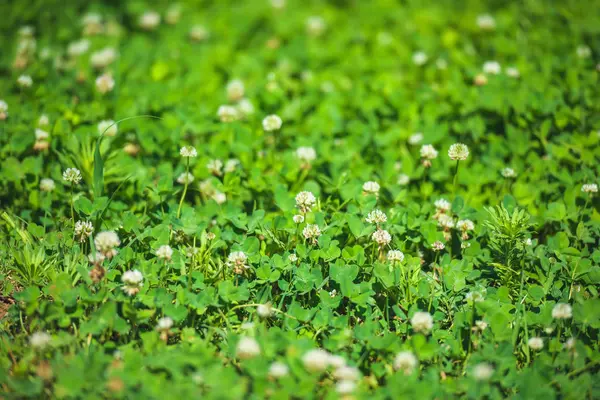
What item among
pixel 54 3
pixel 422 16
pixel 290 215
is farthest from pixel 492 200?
pixel 54 3

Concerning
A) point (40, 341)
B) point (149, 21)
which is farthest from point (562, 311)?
point (149, 21)

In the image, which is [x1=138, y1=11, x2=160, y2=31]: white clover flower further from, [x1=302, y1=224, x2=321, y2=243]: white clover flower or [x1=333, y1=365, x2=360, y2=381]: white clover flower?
[x1=333, y1=365, x2=360, y2=381]: white clover flower

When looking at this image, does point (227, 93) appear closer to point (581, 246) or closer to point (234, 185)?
point (234, 185)

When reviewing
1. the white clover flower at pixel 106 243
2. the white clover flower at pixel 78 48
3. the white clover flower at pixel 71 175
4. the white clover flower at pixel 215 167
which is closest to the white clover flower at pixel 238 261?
the white clover flower at pixel 106 243

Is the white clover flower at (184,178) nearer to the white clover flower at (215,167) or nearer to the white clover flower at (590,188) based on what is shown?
the white clover flower at (215,167)

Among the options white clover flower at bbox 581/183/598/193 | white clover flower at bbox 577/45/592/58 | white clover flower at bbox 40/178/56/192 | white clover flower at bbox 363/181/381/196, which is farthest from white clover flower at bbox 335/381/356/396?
white clover flower at bbox 577/45/592/58

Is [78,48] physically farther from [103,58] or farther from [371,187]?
[371,187]
